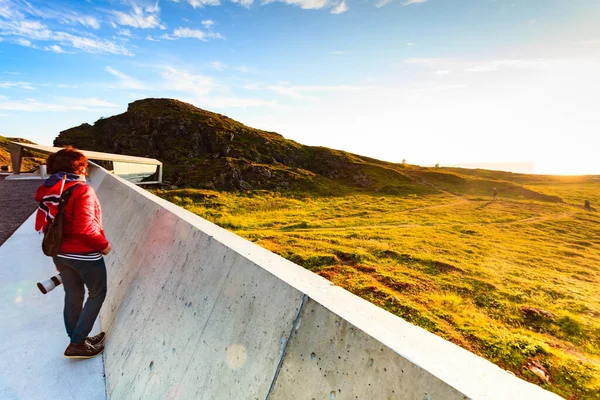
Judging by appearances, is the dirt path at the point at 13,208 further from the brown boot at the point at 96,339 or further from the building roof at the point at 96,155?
the brown boot at the point at 96,339

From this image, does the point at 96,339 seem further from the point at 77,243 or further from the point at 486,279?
the point at 486,279

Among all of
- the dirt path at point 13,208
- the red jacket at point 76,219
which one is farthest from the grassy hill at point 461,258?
the dirt path at point 13,208

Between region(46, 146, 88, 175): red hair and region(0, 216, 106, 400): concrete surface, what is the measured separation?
2640 mm

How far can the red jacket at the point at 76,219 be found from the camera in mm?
3588

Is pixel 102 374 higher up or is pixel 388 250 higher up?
pixel 102 374

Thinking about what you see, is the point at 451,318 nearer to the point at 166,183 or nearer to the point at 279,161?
the point at 166,183

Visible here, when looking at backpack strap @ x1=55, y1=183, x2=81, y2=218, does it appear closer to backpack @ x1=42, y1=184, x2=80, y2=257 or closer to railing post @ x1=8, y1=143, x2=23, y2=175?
backpack @ x1=42, y1=184, x2=80, y2=257

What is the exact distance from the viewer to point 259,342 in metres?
2.27

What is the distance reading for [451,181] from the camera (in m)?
58.9

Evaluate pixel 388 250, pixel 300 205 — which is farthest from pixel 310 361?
pixel 300 205

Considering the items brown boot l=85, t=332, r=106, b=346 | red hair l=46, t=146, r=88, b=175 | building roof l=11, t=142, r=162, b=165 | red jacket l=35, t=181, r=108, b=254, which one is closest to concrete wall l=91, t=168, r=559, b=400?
brown boot l=85, t=332, r=106, b=346

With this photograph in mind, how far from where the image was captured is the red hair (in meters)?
3.70

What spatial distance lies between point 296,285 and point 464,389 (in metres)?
1.23

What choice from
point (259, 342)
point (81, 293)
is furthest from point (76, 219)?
point (259, 342)
